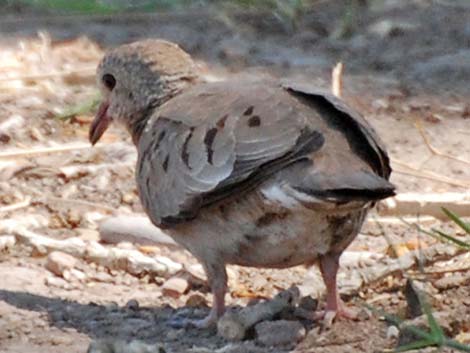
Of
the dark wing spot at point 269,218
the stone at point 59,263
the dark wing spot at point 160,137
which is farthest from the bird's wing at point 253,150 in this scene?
the stone at point 59,263

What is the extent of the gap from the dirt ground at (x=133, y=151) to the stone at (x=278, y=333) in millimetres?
29

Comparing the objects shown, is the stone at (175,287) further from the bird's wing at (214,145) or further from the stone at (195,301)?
the bird's wing at (214,145)

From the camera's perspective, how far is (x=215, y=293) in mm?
4953

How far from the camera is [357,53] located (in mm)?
8023

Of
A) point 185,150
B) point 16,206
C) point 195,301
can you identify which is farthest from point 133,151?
point 185,150

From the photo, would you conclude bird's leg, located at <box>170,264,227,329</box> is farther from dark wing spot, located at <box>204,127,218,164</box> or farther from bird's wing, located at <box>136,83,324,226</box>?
dark wing spot, located at <box>204,127,218,164</box>

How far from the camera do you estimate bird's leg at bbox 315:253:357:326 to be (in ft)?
16.0

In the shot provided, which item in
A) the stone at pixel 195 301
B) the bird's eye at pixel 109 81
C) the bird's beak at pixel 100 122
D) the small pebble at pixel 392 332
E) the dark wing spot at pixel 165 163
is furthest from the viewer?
the bird's beak at pixel 100 122

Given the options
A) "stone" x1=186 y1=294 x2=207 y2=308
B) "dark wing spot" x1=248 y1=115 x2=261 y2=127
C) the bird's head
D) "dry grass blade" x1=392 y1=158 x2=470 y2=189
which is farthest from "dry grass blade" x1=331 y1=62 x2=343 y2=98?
"dark wing spot" x1=248 y1=115 x2=261 y2=127

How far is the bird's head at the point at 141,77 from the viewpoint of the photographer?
550 centimetres

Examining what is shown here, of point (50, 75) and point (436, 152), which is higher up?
point (50, 75)

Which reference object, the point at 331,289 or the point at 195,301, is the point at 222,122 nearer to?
the point at 331,289

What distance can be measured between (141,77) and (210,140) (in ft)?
2.87

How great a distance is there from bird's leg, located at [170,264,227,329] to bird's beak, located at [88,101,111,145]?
1.06m
